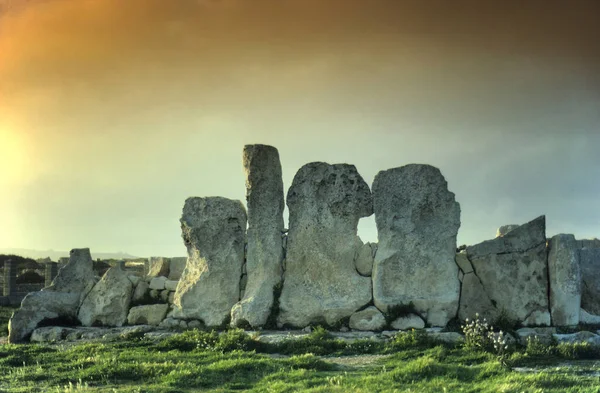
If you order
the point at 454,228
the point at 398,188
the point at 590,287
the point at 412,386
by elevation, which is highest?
the point at 398,188

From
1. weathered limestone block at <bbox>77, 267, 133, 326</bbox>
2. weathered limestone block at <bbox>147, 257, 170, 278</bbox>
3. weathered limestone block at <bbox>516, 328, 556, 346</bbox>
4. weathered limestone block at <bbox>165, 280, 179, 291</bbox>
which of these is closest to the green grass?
weathered limestone block at <bbox>516, 328, 556, 346</bbox>

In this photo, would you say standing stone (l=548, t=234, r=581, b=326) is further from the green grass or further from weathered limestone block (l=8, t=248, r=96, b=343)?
weathered limestone block (l=8, t=248, r=96, b=343)

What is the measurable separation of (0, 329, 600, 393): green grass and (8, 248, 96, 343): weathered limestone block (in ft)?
11.5

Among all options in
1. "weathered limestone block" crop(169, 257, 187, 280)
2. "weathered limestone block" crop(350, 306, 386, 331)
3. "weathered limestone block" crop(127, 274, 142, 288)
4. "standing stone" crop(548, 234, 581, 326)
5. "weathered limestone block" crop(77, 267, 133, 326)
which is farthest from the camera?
"weathered limestone block" crop(169, 257, 187, 280)

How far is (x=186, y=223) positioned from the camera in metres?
20.5

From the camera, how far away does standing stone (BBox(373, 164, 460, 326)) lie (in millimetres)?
18172

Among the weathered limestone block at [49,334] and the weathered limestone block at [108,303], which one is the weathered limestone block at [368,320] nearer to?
the weathered limestone block at [108,303]

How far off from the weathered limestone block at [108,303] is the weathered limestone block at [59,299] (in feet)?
1.51

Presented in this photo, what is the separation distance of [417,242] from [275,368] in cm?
738

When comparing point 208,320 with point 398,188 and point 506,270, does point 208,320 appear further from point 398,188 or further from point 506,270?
point 506,270

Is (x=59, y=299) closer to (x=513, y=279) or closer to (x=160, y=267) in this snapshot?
(x=160, y=267)

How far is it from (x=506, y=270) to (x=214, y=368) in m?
9.25

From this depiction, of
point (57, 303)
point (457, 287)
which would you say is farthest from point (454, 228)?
point (57, 303)

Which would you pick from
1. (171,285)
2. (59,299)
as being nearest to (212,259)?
(171,285)
